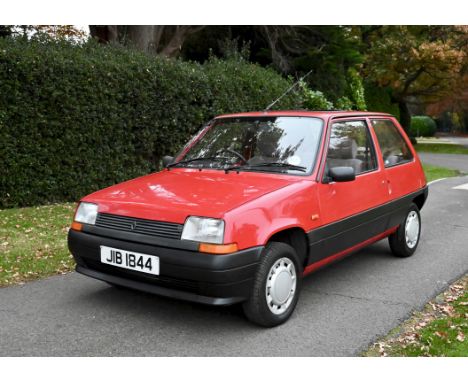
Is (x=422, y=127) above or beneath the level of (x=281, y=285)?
beneath

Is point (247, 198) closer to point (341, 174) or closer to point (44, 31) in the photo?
point (341, 174)

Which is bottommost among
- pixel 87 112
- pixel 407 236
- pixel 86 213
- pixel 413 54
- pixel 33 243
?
pixel 33 243

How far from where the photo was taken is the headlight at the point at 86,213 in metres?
4.35

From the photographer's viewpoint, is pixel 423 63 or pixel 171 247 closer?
pixel 171 247

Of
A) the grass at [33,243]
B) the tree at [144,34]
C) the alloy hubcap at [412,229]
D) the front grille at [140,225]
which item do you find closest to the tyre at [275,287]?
the front grille at [140,225]

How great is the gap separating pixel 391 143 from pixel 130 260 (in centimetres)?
358

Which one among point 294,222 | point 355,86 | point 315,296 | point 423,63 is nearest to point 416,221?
point 315,296

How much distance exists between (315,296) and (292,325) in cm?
78

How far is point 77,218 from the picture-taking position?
14.6 feet

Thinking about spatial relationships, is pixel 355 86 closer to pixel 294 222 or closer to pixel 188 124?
pixel 188 124

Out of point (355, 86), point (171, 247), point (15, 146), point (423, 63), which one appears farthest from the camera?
point (423, 63)

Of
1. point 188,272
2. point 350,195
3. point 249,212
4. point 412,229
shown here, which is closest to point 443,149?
point 412,229

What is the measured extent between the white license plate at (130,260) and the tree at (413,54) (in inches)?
980

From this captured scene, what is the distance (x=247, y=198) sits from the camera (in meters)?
3.97
